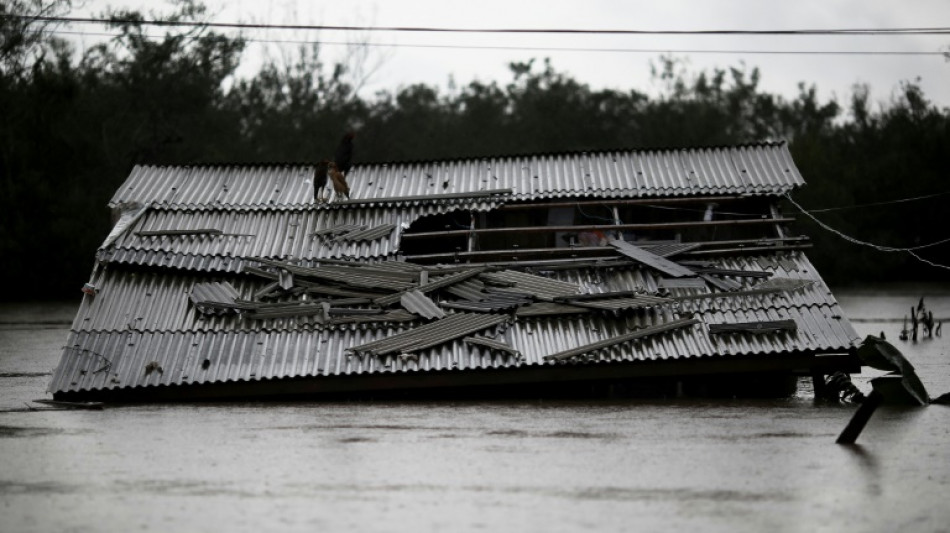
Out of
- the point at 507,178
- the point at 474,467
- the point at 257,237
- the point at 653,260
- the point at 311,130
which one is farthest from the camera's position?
the point at 311,130

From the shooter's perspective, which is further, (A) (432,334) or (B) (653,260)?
(B) (653,260)

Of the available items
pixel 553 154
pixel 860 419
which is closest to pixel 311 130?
pixel 553 154

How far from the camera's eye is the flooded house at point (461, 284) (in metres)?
19.2

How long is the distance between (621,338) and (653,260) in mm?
2585

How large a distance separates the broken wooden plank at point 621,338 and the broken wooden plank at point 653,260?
1.37 metres

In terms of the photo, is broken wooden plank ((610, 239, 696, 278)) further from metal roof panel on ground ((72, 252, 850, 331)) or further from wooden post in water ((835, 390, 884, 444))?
wooden post in water ((835, 390, 884, 444))

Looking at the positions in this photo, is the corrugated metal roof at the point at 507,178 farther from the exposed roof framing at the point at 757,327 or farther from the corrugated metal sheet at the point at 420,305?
the exposed roof framing at the point at 757,327

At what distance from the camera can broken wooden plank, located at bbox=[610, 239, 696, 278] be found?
69.0 ft

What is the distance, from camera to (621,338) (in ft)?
63.3

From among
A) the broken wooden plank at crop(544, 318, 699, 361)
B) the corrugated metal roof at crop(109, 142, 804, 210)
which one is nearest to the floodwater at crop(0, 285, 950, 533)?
the broken wooden plank at crop(544, 318, 699, 361)

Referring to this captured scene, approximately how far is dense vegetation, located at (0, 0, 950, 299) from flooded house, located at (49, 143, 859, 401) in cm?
2388

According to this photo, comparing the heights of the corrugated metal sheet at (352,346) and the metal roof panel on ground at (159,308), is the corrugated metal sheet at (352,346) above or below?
below

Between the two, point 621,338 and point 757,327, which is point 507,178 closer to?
point 621,338

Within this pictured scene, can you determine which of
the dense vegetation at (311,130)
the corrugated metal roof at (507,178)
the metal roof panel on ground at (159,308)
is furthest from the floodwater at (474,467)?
the dense vegetation at (311,130)
